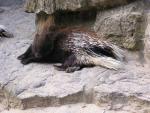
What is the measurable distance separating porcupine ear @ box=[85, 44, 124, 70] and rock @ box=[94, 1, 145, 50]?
0.70 feet

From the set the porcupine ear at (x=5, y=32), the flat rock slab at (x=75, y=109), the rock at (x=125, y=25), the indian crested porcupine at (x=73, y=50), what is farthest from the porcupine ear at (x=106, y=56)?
the porcupine ear at (x=5, y=32)

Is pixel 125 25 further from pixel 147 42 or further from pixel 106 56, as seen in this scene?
pixel 106 56

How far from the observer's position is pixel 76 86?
3.22 metres

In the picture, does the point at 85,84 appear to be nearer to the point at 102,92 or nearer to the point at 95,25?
the point at 102,92

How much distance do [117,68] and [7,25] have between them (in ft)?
6.20

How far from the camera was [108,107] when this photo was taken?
3049 mm

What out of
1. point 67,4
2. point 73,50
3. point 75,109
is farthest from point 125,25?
point 75,109

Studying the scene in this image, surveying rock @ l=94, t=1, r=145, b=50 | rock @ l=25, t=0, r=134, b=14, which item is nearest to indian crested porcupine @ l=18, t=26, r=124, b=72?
rock @ l=94, t=1, r=145, b=50

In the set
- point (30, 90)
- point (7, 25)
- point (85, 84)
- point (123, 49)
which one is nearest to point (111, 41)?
point (123, 49)

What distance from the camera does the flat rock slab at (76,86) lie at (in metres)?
3.06

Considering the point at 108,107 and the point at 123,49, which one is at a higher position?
the point at 123,49

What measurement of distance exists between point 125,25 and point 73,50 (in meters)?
0.53

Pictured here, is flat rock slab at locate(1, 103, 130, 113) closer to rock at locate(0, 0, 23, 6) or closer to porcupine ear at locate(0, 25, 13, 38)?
porcupine ear at locate(0, 25, 13, 38)

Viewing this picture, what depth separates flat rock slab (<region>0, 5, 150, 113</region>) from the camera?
3.06 m
